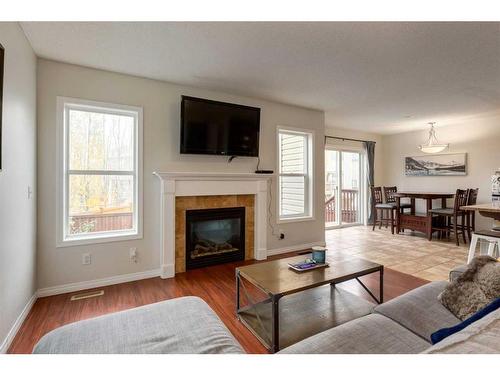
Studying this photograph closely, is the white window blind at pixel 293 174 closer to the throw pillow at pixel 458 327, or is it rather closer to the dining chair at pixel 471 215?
the dining chair at pixel 471 215

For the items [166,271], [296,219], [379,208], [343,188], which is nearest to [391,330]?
[166,271]

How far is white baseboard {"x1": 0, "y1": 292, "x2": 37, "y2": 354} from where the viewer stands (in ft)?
5.70

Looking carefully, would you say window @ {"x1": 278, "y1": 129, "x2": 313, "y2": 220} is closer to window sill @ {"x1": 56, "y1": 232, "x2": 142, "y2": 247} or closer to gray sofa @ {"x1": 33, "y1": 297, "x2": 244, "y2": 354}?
window sill @ {"x1": 56, "y1": 232, "x2": 142, "y2": 247}

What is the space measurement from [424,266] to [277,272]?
2.50 metres

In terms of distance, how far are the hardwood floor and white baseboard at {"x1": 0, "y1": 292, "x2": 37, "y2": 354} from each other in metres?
0.03

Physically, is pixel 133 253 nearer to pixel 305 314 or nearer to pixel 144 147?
pixel 144 147

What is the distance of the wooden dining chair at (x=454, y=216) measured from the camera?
4.55 m

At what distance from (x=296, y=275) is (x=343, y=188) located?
191 inches

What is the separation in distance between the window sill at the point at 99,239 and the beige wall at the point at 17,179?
272 millimetres

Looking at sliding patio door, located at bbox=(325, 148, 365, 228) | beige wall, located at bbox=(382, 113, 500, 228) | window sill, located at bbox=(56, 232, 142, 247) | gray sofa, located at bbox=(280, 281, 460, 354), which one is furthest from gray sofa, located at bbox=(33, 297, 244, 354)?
beige wall, located at bbox=(382, 113, 500, 228)

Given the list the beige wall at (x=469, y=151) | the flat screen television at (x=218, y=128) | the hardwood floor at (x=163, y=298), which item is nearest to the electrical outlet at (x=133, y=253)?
the hardwood floor at (x=163, y=298)

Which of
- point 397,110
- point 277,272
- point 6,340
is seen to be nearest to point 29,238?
point 6,340
